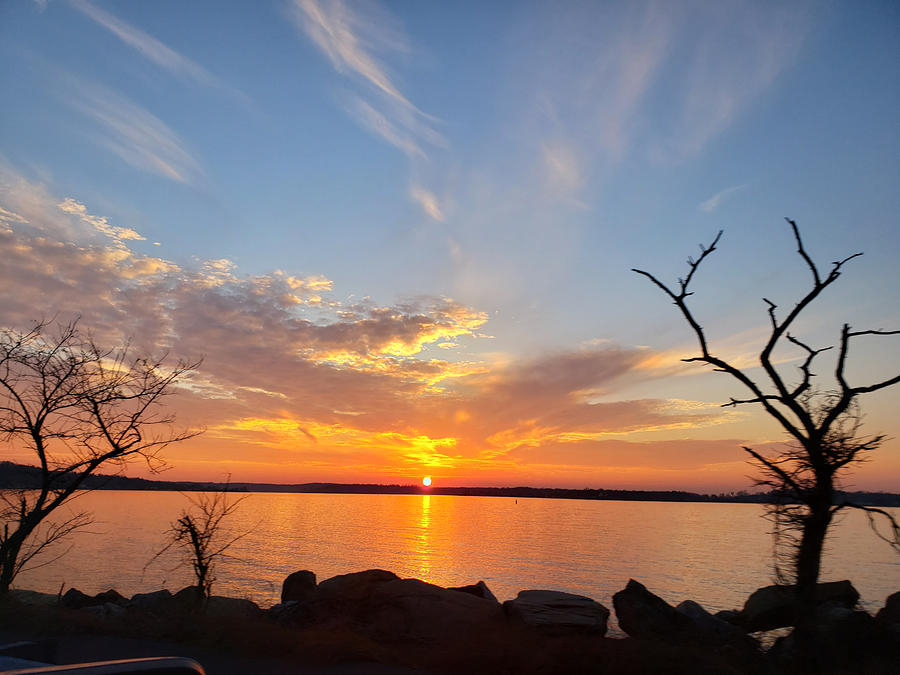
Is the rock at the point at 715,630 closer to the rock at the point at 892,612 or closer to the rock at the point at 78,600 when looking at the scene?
the rock at the point at 892,612

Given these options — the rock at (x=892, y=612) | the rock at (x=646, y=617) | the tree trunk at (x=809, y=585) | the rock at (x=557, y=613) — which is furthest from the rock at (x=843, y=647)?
the rock at (x=557, y=613)

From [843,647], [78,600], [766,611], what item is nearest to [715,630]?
[766,611]

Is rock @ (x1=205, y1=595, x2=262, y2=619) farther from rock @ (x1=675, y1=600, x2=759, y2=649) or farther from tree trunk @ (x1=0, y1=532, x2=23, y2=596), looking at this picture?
rock @ (x1=675, y1=600, x2=759, y2=649)

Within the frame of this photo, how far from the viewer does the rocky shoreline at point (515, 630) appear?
8609 millimetres

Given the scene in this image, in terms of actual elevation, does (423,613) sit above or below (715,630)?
above

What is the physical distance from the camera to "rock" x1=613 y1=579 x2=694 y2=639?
1370cm

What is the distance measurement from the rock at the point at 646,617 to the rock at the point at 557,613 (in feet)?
4.40

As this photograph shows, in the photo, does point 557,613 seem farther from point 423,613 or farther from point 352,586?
point 352,586

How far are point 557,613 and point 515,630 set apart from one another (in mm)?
1527

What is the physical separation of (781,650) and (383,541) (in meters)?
71.0

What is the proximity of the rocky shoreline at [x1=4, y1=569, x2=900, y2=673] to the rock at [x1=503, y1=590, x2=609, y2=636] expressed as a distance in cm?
3

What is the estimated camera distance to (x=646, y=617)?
46.0 ft

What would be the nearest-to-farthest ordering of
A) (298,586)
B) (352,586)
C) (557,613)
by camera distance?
(557,613) < (352,586) < (298,586)

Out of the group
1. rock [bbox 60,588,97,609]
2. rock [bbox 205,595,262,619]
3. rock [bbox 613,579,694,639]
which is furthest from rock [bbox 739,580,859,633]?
rock [bbox 60,588,97,609]
